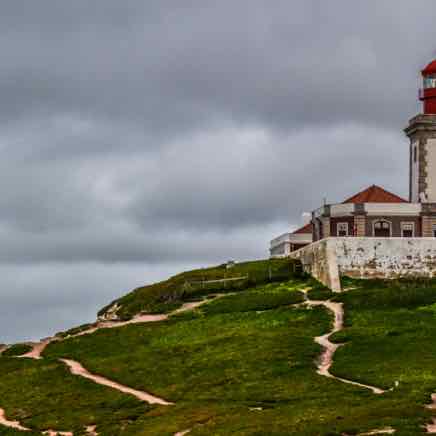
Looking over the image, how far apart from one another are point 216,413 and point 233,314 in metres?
33.8

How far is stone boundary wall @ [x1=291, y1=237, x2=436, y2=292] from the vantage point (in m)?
92.5

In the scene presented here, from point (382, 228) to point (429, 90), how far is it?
15223mm

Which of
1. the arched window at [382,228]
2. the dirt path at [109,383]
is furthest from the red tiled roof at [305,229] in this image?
the dirt path at [109,383]

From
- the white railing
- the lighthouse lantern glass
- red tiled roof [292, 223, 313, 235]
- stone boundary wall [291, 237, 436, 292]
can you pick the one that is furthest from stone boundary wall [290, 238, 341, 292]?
the lighthouse lantern glass

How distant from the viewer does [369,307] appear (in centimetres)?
8100

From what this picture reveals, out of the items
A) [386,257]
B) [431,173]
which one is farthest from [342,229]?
→ [431,173]

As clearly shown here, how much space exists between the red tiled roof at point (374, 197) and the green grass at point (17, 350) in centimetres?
3588

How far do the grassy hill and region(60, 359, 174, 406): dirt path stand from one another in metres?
0.56

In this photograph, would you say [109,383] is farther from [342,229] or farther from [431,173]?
[431,173]

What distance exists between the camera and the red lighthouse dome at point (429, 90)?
105875 mm

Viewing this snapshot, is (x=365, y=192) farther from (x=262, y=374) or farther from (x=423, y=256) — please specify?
(x=262, y=374)

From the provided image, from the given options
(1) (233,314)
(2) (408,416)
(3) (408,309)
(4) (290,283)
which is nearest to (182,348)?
(1) (233,314)

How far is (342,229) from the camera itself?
102062 millimetres

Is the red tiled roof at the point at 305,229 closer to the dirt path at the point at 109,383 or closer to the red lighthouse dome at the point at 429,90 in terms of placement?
the red lighthouse dome at the point at 429,90
